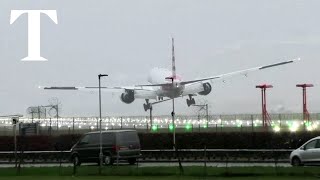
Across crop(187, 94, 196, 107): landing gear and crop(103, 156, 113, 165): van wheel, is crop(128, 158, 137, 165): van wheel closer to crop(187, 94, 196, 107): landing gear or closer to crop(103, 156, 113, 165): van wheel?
crop(103, 156, 113, 165): van wheel

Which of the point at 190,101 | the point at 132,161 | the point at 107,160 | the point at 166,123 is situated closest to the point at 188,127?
the point at 166,123

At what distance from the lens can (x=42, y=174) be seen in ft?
95.4

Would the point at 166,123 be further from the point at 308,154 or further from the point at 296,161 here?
the point at 308,154

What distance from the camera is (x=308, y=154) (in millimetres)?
29734

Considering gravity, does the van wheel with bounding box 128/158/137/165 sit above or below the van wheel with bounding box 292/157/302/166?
below

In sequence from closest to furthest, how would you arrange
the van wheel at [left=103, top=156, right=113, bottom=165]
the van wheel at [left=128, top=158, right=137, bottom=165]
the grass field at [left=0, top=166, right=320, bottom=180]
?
the grass field at [left=0, top=166, right=320, bottom=180] < the van wheel at [left=103, top=156, right=113, bottom=165] < the van wheel at [left=128, top=158, right=137, bottom=165]

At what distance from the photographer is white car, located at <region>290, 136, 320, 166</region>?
2938 centimetres

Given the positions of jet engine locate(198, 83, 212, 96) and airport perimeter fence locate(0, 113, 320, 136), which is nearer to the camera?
airport perimeter fence locate(0, 113, 320, 136)

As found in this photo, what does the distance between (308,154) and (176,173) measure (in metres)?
6.65

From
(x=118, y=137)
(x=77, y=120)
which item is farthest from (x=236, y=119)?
(x=118, y=137)

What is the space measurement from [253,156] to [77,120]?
2812 centimetres

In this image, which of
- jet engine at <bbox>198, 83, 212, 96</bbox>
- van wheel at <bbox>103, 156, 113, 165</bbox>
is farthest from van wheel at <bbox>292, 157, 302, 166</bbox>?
jet engine at <bbox>198, 83, 212, 96</bbox>

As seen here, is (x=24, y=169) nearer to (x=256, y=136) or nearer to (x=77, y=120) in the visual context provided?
(x=256, y=136)

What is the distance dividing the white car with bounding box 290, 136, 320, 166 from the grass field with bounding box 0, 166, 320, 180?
2.13 m
